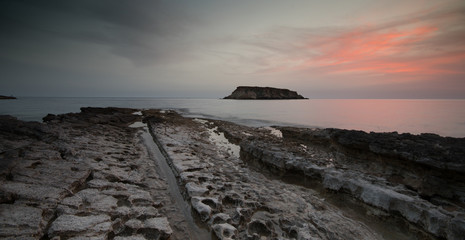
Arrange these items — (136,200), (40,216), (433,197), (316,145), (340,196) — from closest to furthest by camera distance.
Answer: (40,216), (136,200), (433,197), (340,196), (316,145)

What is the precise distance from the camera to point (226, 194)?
18.4 ft

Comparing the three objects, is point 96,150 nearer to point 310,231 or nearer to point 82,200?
point 82,200

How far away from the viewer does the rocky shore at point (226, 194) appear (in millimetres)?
4074

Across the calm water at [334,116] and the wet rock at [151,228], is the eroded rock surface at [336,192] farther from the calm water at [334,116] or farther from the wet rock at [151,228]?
the calm water at [334,116]

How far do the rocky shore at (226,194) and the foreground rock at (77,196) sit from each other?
0.8 inches

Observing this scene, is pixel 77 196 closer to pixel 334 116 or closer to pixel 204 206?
pixel 204 206

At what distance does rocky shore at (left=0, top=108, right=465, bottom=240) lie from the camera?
160 inches

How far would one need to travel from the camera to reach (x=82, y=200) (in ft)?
Result: 15.1

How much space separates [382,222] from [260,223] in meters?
3.43

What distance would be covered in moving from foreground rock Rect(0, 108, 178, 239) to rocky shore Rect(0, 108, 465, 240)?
2cm

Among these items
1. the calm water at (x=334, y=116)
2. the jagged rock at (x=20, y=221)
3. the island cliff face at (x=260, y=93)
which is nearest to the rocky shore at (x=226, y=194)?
the jagged rock at (x=20, y=221)

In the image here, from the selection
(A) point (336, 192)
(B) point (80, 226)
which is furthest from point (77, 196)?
(A) point (336, 192)

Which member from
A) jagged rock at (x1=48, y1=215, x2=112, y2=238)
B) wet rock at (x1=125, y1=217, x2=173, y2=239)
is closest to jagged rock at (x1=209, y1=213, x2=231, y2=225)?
wet rock at (x1=125, y1=217, x2=173, y2=239)

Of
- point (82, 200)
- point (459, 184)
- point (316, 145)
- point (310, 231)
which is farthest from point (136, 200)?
point (316, 145)
